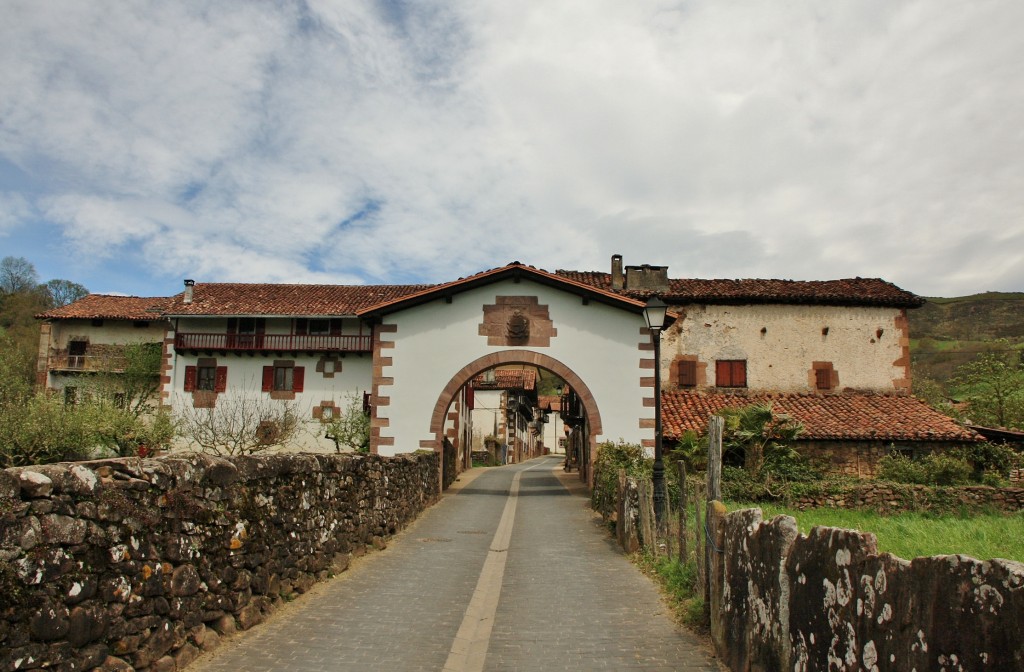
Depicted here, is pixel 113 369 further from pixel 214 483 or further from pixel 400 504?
pixel 214 483

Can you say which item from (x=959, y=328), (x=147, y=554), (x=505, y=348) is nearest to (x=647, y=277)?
(x=505, y=348)

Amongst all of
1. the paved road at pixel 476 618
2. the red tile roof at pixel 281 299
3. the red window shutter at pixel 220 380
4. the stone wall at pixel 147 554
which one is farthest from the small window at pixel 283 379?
the stone wall at pixel 147 554

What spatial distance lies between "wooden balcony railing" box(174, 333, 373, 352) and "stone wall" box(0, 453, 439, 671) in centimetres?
2681

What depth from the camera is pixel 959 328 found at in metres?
86.7

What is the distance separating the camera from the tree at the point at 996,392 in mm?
31188

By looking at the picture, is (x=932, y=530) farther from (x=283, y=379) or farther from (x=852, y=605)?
(x=283, y=379)

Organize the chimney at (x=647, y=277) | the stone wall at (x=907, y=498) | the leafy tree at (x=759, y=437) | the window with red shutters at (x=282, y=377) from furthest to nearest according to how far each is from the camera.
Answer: the window with red shutters at (x=282, y=377), the chimney at (x=647, y=277), the leafy tree at (x=759, y=437), the stone wall at (x=907, y=498)

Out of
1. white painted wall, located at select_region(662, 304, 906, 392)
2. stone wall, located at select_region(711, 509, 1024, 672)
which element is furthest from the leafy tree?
stone wall, located at select_region(711, 509, 1024, 672)

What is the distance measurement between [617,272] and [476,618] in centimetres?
2447

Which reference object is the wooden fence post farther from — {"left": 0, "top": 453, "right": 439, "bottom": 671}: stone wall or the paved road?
{"left": 0, "top": 453, "right": 439, "bottom": 671}: stone wall

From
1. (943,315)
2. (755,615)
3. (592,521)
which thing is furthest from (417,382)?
(943,315)

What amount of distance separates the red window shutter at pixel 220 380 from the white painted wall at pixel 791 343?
68.9ft

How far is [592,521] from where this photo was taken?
17.2m

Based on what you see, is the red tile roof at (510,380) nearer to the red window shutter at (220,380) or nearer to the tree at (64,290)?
the red window shutter at (220,380)
